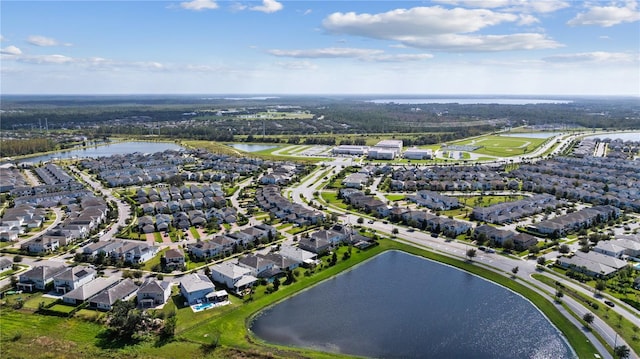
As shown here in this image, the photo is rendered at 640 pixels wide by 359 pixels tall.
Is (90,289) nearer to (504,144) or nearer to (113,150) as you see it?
(113,150)

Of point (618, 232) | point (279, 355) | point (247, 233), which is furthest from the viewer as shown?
point (618, 232)

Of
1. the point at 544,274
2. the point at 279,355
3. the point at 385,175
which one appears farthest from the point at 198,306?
the point at 385,175

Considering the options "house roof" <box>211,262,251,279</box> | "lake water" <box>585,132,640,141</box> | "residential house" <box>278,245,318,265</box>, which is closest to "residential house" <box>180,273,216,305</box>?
"house roof" <box>211,262,251,279</box>

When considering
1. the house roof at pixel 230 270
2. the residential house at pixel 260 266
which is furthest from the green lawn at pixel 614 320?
Result: the house roof at pixel 230 270

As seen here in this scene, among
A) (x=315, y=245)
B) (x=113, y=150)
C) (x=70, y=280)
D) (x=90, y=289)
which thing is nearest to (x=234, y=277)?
(x=315, y=245)

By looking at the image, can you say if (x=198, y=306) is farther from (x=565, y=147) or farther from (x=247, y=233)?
(x=565, y=147)

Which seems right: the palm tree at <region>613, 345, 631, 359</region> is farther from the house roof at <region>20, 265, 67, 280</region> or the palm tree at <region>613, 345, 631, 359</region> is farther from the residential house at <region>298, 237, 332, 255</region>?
the house roof at <region>20, 265, 67, 280</region>

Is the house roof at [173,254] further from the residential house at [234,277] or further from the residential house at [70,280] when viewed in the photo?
the residential house at [70,280]
